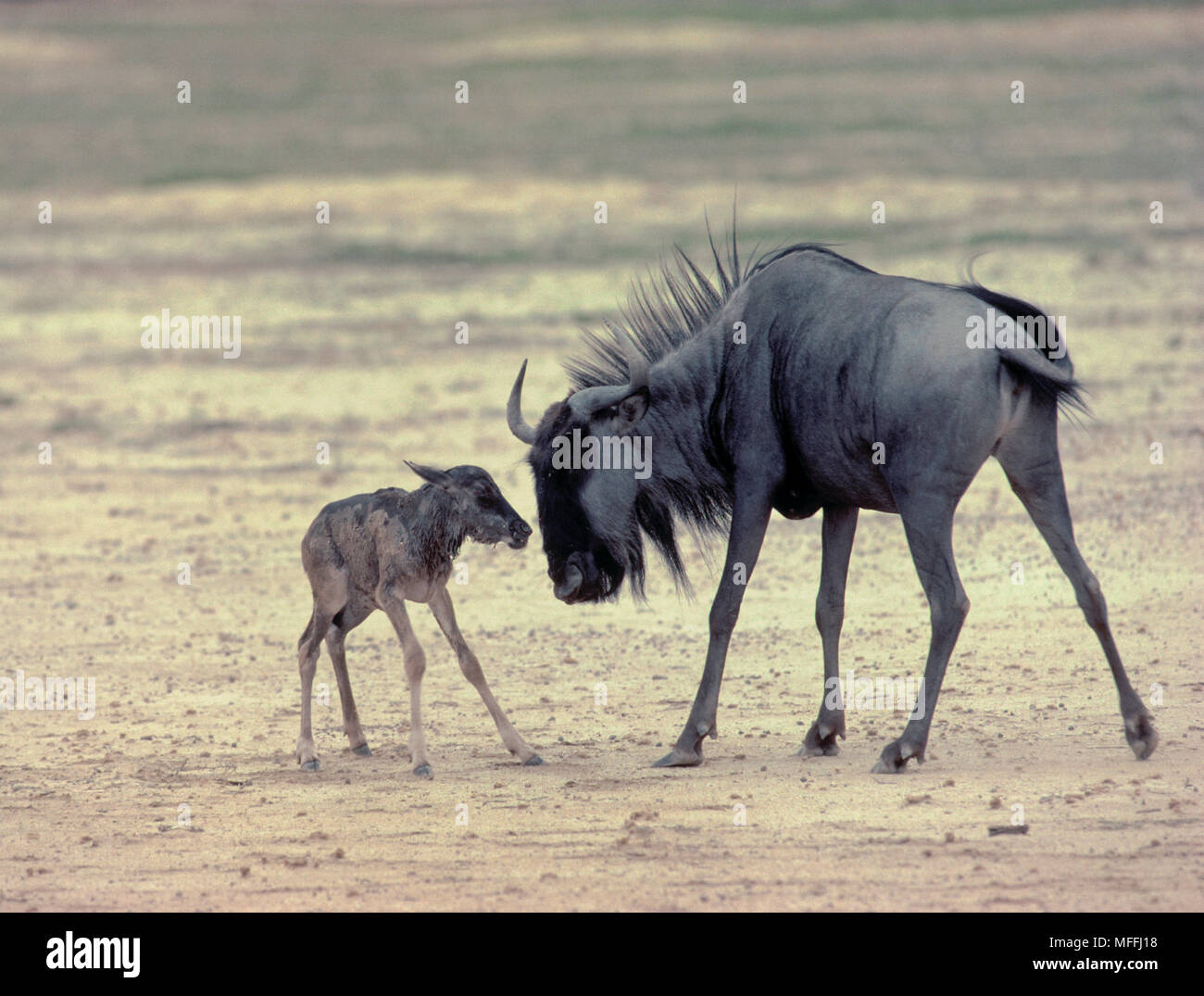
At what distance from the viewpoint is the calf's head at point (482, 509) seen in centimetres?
857

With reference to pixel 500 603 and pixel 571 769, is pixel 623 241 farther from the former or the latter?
pixel 571 769

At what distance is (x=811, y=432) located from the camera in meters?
8.59

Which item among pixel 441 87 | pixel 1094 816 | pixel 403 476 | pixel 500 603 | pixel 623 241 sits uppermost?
pixel 441 87

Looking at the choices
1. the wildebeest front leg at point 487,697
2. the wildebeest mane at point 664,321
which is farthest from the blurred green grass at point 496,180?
the wildebeest front leg at point 487,697

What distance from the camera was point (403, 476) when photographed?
55.7 feet

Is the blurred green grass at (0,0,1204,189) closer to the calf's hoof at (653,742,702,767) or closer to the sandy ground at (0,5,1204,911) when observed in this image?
the sandy ground at (0,5,1204,911)

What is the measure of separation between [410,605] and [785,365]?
18.9 feet

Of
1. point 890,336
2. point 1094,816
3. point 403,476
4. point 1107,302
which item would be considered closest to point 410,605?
point 403,476

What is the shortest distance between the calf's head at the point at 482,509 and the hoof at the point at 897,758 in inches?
79.9

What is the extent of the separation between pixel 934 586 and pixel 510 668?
3604mm

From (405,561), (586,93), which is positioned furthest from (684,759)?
(586,93)

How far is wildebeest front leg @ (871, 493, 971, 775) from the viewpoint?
320 inches

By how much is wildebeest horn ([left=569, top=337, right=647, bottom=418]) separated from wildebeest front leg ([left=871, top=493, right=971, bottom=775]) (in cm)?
147

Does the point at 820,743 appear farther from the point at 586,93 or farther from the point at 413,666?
the point at 586,93
